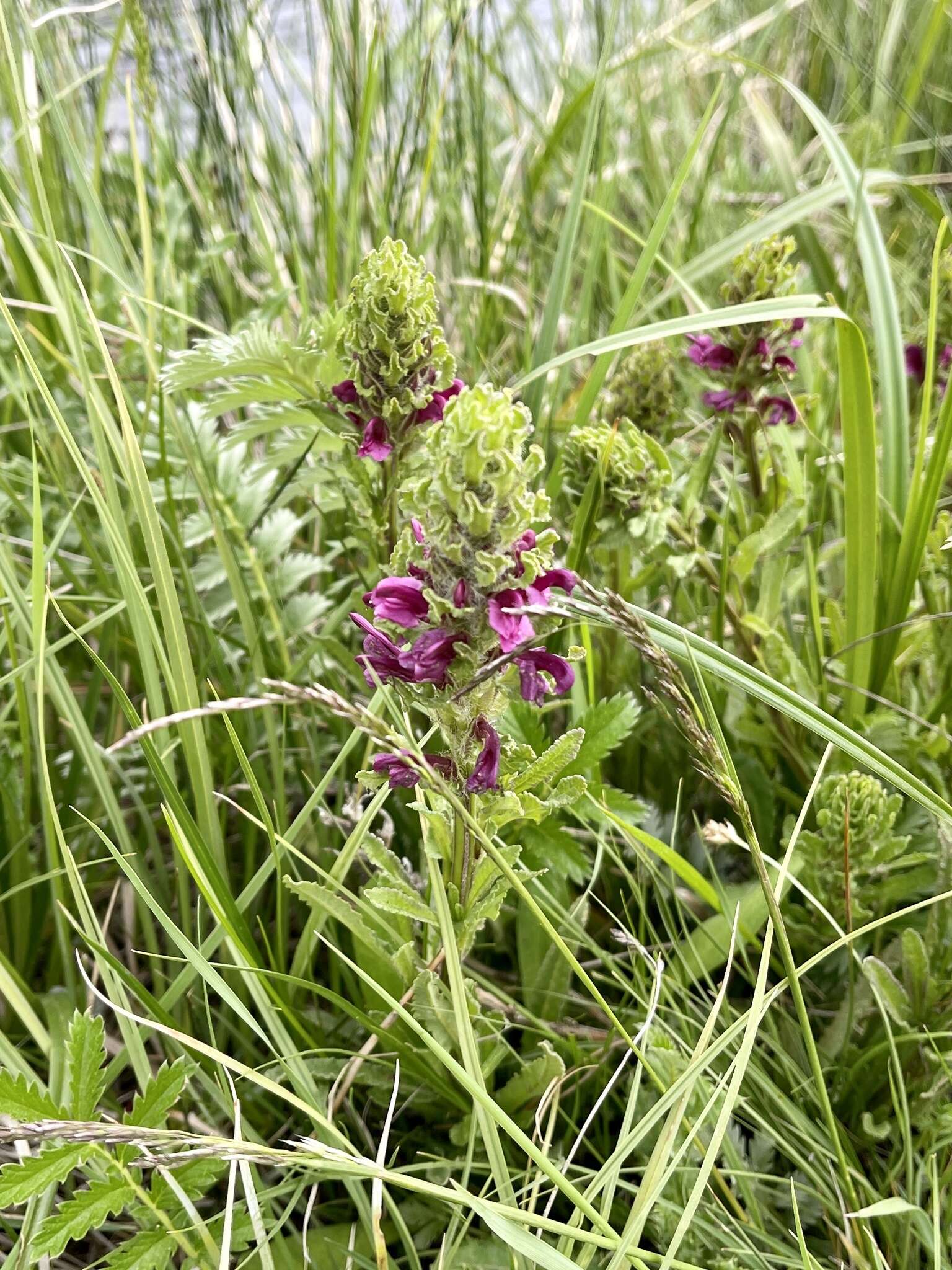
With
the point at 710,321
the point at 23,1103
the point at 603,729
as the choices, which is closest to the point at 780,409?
the point at 710,321

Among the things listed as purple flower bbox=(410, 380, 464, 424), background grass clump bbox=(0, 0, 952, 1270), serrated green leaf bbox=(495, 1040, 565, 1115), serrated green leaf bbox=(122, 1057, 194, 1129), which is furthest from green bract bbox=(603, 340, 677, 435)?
serrated green leaf bbox=(122, 1057, 194, 1129)

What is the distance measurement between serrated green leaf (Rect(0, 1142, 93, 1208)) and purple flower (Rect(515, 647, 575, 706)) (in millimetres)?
702

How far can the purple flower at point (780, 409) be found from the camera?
191cm

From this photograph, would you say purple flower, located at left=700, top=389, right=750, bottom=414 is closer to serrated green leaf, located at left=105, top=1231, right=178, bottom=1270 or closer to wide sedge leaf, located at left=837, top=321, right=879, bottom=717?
wide sedge leaf, located at left=837, top=321, right=879, bottom=717

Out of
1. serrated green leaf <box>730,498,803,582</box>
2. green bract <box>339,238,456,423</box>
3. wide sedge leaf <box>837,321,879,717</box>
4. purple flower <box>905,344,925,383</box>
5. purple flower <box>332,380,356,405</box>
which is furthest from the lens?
purple flower <box>905,344,925,383</box>

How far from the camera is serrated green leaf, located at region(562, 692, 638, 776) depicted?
4.92 feet

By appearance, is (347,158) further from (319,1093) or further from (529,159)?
(319,1093)

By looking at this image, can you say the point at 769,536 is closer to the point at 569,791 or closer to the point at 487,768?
the point at 569,791

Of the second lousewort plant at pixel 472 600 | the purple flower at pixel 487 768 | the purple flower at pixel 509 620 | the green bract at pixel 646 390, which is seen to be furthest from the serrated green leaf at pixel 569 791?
the green bract at pixel 646 390

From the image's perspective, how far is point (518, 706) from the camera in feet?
5.23

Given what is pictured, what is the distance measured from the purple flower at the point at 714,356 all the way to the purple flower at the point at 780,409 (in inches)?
4.1

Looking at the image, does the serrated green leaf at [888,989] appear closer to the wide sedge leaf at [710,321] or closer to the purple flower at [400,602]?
the purple flower at [400,602]

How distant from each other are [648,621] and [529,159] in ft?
9.38

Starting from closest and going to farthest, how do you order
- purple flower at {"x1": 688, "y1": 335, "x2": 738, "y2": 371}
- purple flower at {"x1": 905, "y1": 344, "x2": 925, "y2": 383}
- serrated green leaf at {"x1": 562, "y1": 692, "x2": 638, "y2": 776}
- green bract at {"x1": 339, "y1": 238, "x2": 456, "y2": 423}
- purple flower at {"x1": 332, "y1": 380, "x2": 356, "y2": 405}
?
1. green bract at {"x1": 339, "y1": 238, "x2": 456, "y2": 423}
2. purple flower at {"x1": 332, "y1": 380, "x2": 356, "y2": 405}
3. serrated green leaf at {"x1": 562, "y1": 692, "x2": 638, "y2": 776}
4. purple flower at {"x1": 688, "y1": 335, "x2": 738, "y2": 371}
5. purple flower at {"x1": 905, "y1": 344, "x2": 925, "y2": 383}
